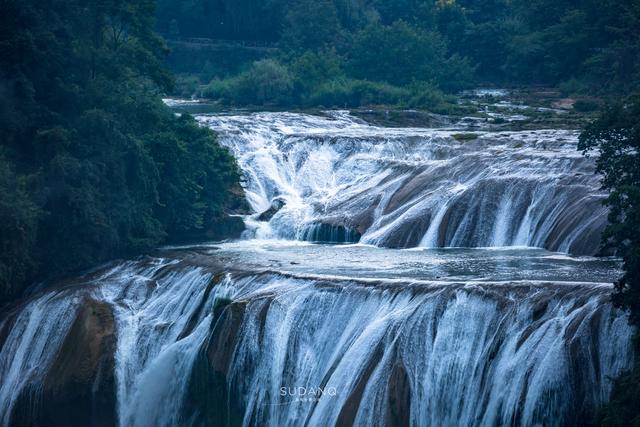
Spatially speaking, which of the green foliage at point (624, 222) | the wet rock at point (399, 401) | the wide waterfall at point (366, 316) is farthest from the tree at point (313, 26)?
the wet rock at point (399, 401)

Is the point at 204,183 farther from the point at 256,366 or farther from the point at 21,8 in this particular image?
the point at 256,366

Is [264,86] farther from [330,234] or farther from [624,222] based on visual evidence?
[624,222]

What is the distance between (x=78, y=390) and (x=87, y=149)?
7.68 meters

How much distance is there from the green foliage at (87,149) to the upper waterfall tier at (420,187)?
288 cm

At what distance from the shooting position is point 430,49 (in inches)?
2178

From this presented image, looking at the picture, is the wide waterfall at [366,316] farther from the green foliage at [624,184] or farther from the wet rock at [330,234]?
the green foliage at [624,184]

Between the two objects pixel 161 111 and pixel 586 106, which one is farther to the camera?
pixel 586 106

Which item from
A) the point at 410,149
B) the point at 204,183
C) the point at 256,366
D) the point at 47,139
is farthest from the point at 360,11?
the point at 256,366

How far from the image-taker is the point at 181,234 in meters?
30.6

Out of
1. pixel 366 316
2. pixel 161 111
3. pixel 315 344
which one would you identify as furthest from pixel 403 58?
pixel 315 344

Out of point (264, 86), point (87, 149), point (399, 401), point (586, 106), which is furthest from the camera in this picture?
point (264, 86)

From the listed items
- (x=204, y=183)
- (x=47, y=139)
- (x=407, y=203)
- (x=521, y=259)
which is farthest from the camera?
(x=204, y=183)

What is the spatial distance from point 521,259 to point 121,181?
35.1ft

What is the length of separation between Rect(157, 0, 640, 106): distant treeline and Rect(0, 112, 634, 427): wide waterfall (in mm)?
14773
